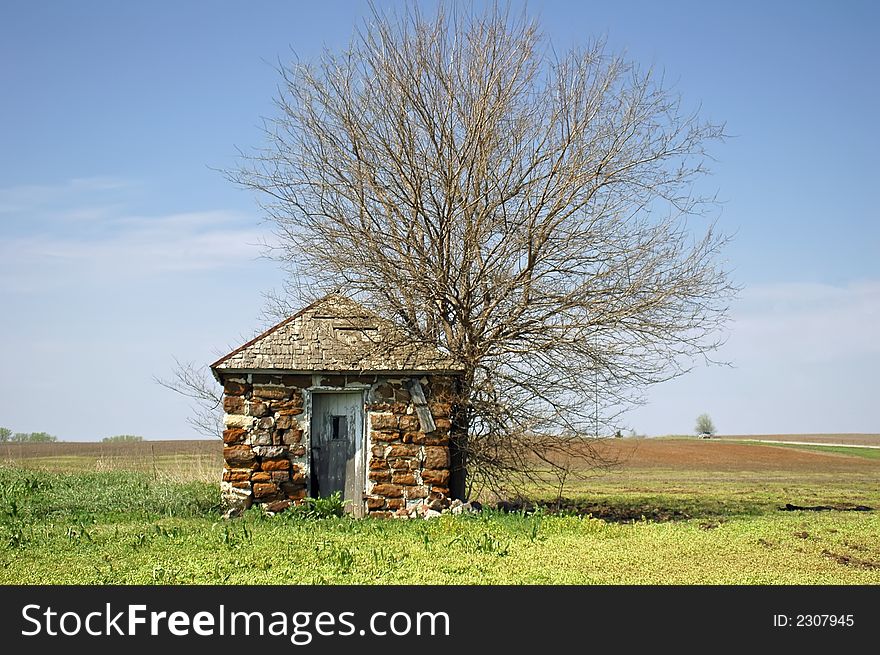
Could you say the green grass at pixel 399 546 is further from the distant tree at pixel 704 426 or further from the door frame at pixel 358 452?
the distant tree at pixel 704 426

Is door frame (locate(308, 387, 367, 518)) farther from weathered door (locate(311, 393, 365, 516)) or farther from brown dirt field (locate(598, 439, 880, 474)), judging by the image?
brown dirt field (locate(598, 439, 880, 474))

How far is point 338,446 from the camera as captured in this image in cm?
1627

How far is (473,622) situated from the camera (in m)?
7.90

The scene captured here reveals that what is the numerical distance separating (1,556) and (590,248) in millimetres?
10926

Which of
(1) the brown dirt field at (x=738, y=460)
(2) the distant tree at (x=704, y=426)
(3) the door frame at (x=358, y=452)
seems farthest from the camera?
(2) the distant tree at (x=704, y=426)

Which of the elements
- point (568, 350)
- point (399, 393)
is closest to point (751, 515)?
point (568, 350)

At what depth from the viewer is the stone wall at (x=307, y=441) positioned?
15.7 m

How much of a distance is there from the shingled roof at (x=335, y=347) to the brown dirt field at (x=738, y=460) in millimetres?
15805

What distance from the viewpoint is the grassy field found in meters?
10.1

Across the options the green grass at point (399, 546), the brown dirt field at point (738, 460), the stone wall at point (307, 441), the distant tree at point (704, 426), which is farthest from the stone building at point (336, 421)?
the distant tree at point (704, 426)

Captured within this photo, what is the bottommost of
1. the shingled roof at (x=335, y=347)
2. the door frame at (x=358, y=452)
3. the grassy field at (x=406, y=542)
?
the grassy field at (x=406, y=542)

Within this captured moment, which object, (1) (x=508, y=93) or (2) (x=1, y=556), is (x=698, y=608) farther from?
(1) (x=508, y=93)

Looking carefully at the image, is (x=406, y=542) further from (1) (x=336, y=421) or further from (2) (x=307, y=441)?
(1) (x=336, y=421)

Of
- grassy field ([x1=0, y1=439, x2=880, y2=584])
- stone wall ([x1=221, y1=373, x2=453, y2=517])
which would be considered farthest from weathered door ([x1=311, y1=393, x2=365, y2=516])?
grassy field ([x1=0, y1=439, x2=880, y2=584])
